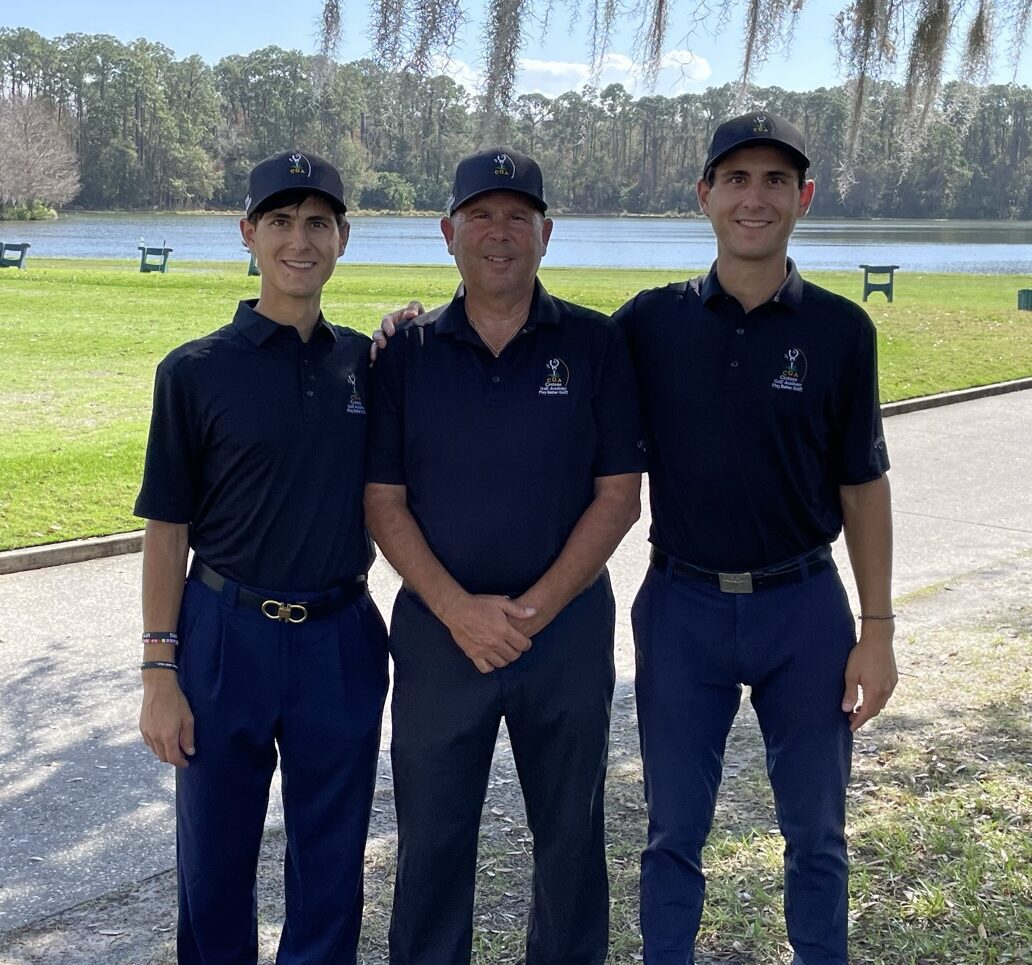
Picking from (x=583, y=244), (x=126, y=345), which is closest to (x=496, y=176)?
(x=126, y=345)

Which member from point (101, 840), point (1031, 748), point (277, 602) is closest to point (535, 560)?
point (277, 602)

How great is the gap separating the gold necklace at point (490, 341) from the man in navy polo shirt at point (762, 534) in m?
0.33

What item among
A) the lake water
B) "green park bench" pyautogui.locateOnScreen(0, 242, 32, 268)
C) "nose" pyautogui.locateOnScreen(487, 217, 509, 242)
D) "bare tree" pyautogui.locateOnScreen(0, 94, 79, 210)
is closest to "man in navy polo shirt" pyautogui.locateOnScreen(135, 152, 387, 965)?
"nose" pyautogui.locateOnScreen(487, 217, 509, 242)

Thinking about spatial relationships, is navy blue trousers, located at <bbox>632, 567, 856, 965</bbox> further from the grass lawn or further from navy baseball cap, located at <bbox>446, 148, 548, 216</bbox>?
the grass lawn

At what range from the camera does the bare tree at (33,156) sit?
7000 cm

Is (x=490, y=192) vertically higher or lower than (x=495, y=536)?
higher

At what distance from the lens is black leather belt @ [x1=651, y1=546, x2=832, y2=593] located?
2.96 meters

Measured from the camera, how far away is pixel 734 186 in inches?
118

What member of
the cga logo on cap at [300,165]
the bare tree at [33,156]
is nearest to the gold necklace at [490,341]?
the cga logo on cap at [300,165]

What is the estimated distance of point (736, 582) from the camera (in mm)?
2957

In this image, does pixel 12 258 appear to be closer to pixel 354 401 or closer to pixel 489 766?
pixel 354 401

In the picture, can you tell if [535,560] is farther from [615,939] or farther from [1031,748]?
[1031,748]

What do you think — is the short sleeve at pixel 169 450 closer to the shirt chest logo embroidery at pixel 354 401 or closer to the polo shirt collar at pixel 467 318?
the shirt chest logo embroidery at pixel 354 401

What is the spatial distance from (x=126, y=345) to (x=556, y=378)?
13.8 m
